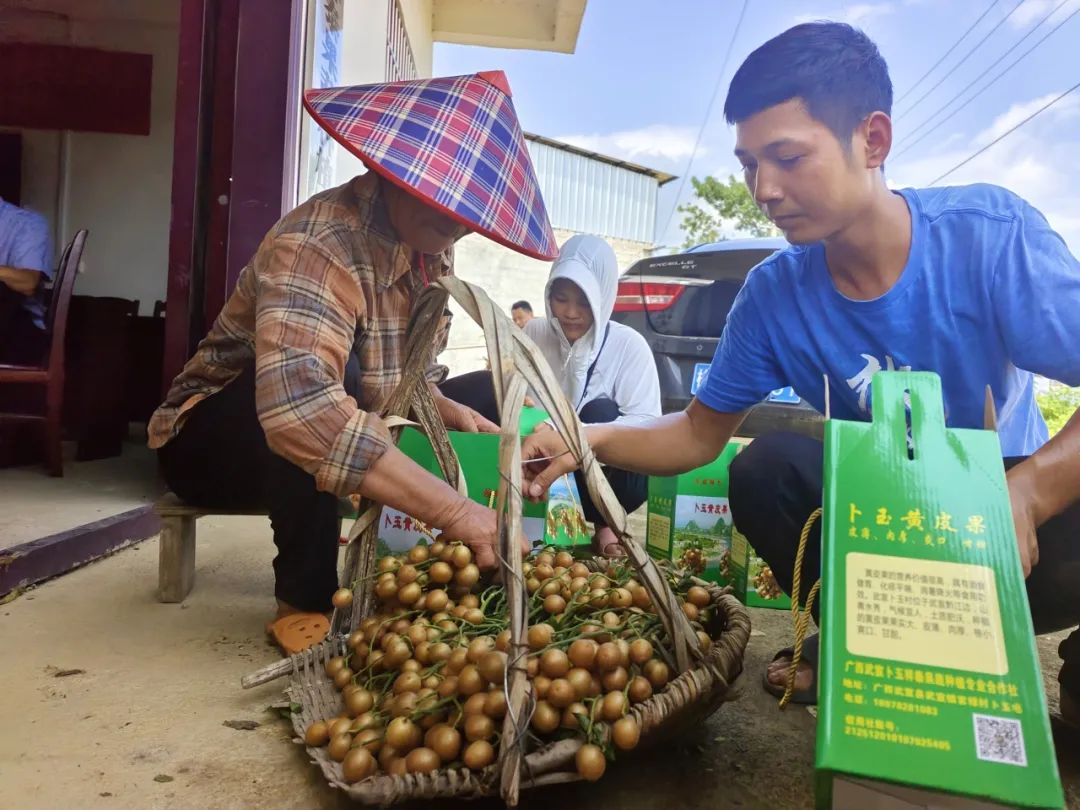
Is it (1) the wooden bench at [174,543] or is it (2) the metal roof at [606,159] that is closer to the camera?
(1) the wooden bench at [174,543]

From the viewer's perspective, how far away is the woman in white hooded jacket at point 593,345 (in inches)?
109

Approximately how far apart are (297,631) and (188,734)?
1.30 feet

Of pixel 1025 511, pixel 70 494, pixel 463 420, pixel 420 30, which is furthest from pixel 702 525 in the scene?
pixel 420 30

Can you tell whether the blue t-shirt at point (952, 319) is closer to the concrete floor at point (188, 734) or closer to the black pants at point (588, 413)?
the concrete floor at point (188, 734)

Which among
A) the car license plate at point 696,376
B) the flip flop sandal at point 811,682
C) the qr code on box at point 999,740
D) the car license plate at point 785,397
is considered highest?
the car license plate at point 696,376

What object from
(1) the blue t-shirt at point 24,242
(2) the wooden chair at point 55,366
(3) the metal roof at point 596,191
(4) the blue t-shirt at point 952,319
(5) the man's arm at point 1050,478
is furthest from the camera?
(3) the metal roof at point 596,191

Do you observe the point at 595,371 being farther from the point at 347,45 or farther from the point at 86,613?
the point at 347,45

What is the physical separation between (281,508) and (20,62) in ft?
16.5

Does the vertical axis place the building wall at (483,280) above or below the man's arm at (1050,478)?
above

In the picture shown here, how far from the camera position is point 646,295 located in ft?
12.5

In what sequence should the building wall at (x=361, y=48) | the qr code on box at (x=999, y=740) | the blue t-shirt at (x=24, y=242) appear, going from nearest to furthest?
1. the qr code on box at (x=999, y=740)
2. the blue t-shirt at (x=24, y=242)
3. the building wall at (x=361, y=48)

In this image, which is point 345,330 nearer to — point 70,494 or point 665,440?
point 665,440

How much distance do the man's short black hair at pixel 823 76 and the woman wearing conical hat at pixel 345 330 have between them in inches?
20.6

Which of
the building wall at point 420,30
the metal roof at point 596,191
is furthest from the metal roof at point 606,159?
the building wall at point 420,30
